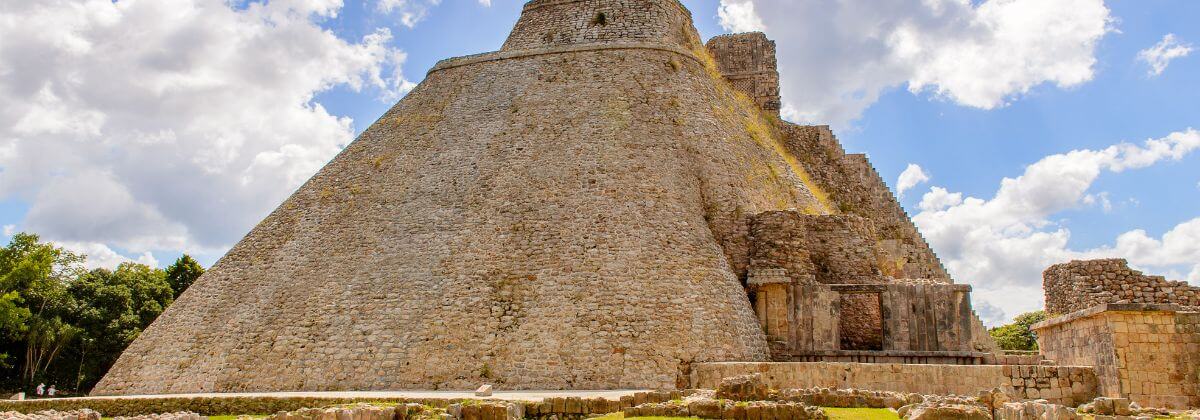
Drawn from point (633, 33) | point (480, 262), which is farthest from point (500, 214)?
point (633, 33)

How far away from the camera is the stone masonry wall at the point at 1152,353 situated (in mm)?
12789

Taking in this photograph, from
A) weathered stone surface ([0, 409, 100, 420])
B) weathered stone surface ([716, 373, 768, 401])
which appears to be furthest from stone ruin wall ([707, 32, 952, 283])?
weathered stone surface ([0, 409, 100, 420])

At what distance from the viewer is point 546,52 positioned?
1176 inches

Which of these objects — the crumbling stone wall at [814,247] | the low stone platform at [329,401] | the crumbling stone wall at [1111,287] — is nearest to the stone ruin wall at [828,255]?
the crumbling stone wall at [814,247]

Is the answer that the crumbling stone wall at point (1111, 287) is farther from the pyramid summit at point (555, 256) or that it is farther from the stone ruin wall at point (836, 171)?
the stone ruin wall at point (836, 171)

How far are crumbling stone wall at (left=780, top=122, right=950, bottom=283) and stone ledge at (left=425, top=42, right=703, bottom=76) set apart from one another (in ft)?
16.7

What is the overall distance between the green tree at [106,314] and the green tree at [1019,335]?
1523 inches

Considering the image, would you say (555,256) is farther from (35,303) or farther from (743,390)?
(35,303)

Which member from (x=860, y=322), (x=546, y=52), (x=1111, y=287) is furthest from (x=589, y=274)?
(x=546, y=52)

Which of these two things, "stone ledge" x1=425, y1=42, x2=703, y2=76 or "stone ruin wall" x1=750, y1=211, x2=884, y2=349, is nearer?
"stone ruin wall" x1=750, y1=211, x2=884, y2=349

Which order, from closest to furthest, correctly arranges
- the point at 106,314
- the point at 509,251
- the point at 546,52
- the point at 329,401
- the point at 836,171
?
1. the point at 329,401
2. the point at 509,251
3. the point at 546,52
4. the point at 836,171
5. the point at 106,314

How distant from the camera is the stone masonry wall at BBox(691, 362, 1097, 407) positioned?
1422cm

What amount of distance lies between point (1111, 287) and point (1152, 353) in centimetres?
578

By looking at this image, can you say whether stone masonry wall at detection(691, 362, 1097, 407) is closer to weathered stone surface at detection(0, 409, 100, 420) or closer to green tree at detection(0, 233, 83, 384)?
weathered stone surface at detection(0, 409, 100, 420)
